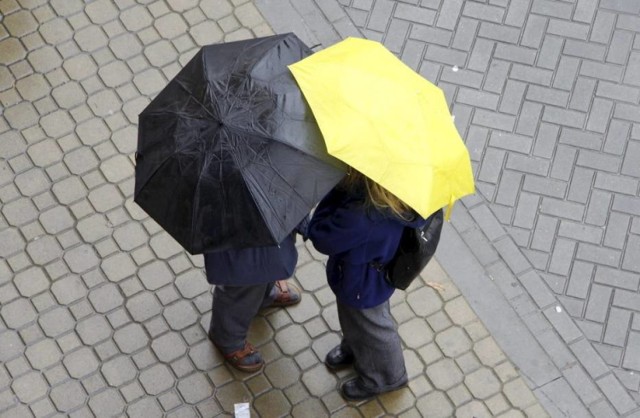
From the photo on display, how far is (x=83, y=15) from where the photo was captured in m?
6.79

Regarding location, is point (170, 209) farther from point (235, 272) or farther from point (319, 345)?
point (319, 345)

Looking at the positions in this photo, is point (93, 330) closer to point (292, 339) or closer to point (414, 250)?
point (292, 339)

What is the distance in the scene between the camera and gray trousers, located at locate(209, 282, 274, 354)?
5066 mm

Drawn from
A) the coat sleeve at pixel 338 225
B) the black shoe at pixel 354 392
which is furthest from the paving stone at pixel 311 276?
the coat sleeve at pixel 338 225

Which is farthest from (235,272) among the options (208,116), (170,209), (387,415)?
(387,415)

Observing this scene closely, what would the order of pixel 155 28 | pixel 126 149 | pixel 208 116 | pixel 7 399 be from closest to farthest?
1. pixel 208 116
2. pixel 7 399
3. pixel 126 149
4. pixel 155 28

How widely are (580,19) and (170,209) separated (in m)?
3.85

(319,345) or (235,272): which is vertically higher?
(235,272)

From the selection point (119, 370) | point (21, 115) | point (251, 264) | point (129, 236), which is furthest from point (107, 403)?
point (21, 115)

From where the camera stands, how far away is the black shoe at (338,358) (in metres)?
5.57

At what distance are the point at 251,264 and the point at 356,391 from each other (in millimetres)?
1233

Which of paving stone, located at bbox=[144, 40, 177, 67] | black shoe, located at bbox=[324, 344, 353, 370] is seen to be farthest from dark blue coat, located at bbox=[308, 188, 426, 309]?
paving stone, located at bbox=[144, 40, 177, 67]

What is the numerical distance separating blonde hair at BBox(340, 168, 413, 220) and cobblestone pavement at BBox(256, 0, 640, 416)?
186 cm

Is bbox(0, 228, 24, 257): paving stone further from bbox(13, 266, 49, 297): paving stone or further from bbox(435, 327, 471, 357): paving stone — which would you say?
bbox(435, 327, 471, 357): paving stone
